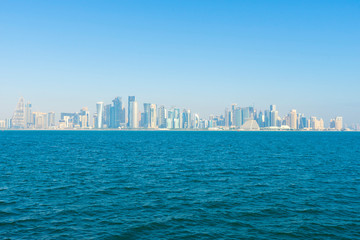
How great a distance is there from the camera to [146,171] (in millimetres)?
51656

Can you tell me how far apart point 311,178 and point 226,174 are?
13331 millimetres

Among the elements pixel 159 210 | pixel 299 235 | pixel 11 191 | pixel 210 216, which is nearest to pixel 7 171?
pixel 11 191

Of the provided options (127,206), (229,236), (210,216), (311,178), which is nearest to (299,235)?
(229,236)

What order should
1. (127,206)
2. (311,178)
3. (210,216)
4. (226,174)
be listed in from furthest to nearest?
(226,174) < (311,178) < (127,206) < (210,216)

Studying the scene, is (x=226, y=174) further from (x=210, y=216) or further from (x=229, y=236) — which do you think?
(x=229, y=236)

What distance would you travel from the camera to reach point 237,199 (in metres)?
32.6

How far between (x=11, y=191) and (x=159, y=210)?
19.9 meters

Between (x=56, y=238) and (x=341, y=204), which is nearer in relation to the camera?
(x=56, y=238)

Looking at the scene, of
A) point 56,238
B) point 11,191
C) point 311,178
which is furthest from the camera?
point 311,178

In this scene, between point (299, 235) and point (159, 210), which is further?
point (159, 210)

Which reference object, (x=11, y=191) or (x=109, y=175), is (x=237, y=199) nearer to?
(x=109, y=175)

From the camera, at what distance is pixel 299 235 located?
2233 centimetres

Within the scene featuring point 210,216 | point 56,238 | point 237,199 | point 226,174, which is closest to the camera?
point 56,238

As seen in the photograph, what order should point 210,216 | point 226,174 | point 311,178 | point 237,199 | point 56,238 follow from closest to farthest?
point 56,238, point 210,216, point 237,199, point 311,178, point 226,174
